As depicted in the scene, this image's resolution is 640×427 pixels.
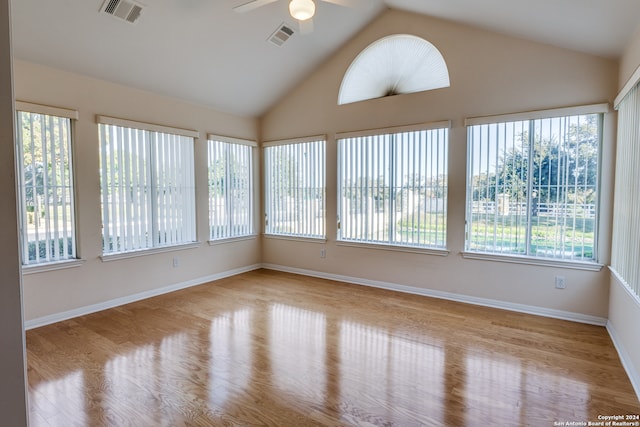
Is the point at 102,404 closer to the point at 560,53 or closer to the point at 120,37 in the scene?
the point at 120,37

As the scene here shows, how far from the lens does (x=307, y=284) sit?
4.96m

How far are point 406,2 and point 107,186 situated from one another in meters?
4.18

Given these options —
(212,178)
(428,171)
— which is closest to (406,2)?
(428,171)

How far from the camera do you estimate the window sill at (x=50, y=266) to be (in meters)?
3.30

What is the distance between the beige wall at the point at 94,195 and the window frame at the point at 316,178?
3.95 ft

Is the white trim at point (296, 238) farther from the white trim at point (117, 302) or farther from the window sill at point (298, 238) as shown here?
the white trim at point (117, 302)

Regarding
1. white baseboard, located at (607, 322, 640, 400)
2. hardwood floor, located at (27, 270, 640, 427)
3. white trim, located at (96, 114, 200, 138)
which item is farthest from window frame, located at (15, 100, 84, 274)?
white baseboard, located at (607, 322, 640, 400)

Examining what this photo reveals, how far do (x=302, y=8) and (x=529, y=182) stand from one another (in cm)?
295

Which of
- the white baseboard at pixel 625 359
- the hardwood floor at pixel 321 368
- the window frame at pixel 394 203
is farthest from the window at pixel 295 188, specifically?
the white baseboard at pixel 625 359

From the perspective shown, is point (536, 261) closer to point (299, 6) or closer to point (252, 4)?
point (299, 6)

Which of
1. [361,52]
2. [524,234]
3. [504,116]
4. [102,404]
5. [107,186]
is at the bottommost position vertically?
[102,404]

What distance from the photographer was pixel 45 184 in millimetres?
3408

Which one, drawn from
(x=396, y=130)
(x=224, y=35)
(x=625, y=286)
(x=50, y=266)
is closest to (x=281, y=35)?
(x=224, y=35)

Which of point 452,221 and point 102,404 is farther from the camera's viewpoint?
point 452,221
